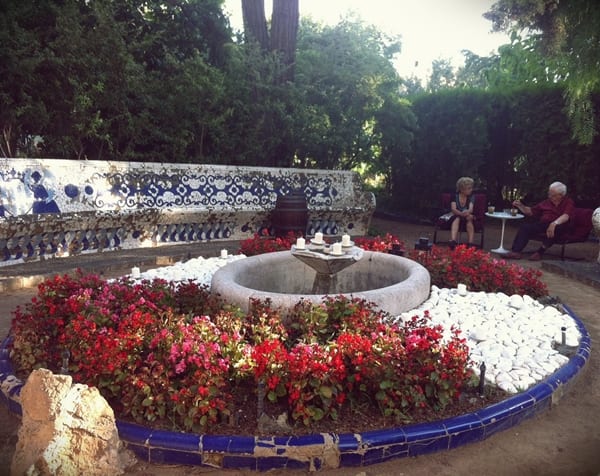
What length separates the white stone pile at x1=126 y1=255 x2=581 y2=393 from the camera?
313cm

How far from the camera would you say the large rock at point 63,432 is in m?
2.06

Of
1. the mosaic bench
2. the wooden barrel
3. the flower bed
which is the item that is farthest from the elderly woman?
the flower bed

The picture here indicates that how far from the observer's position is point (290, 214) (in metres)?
7.73

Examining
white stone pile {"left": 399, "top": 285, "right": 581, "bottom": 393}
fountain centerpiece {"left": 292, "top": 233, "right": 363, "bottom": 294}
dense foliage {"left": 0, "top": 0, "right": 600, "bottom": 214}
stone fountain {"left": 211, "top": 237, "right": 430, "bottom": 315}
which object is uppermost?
dense foliage {"left": 0, "top": 0, "right": 600, "bottom": 214}

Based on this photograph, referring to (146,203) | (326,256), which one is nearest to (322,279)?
(326,256)

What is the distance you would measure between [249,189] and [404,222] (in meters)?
5.50

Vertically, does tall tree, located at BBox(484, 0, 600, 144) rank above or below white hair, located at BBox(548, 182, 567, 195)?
above

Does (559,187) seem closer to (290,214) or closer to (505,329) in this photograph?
(290,214)

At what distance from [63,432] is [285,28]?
368 inches

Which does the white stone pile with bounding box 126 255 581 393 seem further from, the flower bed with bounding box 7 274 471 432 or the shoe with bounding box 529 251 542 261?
the shoe with bounding box 529 251 542 261

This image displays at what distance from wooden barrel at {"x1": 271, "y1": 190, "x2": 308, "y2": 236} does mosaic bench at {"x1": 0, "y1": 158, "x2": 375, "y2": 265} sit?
46 cm

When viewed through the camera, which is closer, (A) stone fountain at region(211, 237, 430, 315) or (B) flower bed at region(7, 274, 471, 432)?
(B) flower bed at region(7, 274, 471, 432)

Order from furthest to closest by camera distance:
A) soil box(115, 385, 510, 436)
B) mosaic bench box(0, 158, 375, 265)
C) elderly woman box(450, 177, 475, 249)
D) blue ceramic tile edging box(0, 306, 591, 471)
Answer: elderly woman box(450, 177, 475, 249)
mosaic bench box(0, 158, 375, 265)
soil box(115, 385, 510, 436)
blue ceramic tile edging box(0, 306, 591, 471)

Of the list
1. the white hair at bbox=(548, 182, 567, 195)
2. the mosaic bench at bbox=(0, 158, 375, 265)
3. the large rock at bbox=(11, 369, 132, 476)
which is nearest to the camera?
the large rock at bbox=(11, 369, 132, 476)
